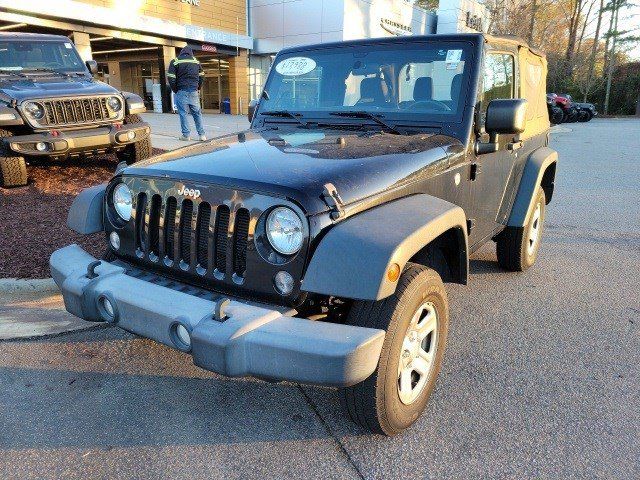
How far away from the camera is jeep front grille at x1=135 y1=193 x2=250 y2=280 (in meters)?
2.29

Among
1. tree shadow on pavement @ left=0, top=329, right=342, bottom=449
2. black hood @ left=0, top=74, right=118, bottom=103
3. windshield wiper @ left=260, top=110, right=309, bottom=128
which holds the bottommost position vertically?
tree shadow on pavement @ left=0, top=329, right=342, bottom=449

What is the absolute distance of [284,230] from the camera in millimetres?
2158

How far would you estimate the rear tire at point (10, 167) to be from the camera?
645 cm

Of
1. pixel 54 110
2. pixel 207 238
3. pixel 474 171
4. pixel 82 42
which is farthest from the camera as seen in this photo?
pixel 82 42

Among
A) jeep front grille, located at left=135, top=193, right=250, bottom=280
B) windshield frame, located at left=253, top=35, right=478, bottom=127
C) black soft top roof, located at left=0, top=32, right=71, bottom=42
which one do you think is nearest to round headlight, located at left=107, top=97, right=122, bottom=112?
black soft top roof, located at left=0, top=32, right=71, bottom=42

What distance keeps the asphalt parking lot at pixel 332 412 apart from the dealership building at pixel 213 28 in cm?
1710

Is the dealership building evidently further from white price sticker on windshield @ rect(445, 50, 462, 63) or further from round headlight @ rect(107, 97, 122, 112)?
white price sticker on windshield @ rect(445, 50, 462, 63)

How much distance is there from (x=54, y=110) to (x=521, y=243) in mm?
6027

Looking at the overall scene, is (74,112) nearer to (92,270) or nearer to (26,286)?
(26,286)

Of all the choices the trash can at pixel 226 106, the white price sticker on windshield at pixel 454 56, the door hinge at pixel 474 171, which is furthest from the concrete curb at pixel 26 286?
the trash can at pixel 226 106

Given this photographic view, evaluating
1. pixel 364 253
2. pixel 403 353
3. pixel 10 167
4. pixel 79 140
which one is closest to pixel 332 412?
pixel 403 353

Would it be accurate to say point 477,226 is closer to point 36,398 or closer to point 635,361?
point 635,361

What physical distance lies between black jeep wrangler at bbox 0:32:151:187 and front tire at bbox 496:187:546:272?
546 cm

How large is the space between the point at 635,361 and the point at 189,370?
→ 2.73m
